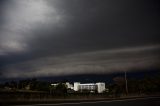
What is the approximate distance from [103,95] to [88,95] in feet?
14.6

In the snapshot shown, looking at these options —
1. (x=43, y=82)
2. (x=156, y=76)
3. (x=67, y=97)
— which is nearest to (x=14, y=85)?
→ (x=43, y=82)

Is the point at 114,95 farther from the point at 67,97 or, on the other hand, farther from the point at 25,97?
the point at 25,97

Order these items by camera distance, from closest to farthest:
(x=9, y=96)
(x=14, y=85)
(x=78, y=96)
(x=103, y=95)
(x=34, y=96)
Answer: (x=9, y=96), (x=34, y=96), (x=78, y=96), (x=103, y=95), (x=14, y=85)

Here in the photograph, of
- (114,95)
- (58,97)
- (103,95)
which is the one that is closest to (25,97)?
(58,97)

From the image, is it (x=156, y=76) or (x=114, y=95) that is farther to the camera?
(x=156, y=76)

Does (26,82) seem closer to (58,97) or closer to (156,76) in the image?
(156,76)

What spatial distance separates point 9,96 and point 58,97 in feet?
24.5

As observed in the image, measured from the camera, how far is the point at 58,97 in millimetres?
30953

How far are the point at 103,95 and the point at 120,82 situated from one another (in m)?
47.1

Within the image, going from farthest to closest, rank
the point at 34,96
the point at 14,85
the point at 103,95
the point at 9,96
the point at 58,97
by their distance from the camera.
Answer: the point at 14,85, the point at 103,95, the point at 58,97, the point at 34,96, the point at 9,96

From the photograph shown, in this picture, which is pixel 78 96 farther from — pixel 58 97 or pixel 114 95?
pixel 114 95

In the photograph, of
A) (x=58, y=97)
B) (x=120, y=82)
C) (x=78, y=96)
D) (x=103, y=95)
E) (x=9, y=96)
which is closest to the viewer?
(x=9, y=96)

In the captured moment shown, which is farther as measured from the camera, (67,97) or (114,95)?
(114,95)

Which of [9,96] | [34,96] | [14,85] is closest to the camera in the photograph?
[9,96]
